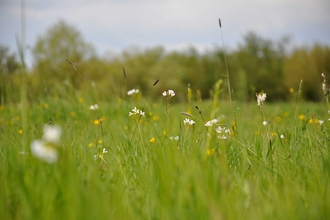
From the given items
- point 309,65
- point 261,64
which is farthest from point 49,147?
point 261,64

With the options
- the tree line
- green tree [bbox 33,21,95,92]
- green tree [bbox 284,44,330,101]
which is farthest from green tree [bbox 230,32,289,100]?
green tree [bbox 33,21,95,92]

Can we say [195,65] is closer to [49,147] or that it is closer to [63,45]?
[63,45]

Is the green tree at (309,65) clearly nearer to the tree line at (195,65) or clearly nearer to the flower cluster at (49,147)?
the tree line at (195,65)

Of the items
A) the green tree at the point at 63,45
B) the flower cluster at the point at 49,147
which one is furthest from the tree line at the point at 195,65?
the flower cluster at the point at 49,147

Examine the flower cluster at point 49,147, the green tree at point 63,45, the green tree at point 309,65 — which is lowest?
the green tree at point 309,65

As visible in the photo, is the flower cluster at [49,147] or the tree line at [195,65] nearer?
the flower cluster at [49,147]

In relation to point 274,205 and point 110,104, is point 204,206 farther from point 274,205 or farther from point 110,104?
point 110,104

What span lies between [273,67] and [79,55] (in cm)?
2315

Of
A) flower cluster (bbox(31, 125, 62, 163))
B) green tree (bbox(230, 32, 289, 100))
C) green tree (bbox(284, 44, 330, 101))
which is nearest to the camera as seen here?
flower cluster (bbox(31, 125, 62, 163))

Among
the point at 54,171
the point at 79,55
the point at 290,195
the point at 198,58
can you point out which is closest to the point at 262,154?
the point at 290,195

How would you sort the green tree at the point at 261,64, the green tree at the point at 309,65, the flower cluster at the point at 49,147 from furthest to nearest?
the green tree at the point at 261,64 → the green tree at the point at 309,65 → the flower cluster at the point at 49,147

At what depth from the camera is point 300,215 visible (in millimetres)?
1242

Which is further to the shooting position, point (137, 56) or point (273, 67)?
point (137, 56)

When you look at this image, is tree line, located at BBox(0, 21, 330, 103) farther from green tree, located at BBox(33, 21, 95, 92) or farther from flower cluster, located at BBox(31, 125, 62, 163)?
flower cluster, located at BBox(31, 125, 62, 163)
